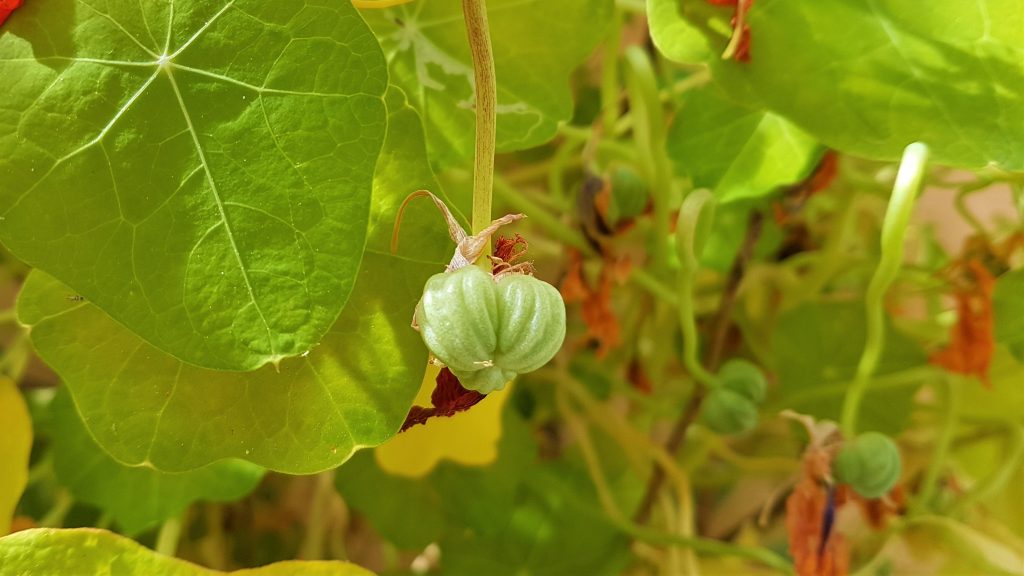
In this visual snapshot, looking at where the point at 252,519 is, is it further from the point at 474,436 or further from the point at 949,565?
the point at 949,565

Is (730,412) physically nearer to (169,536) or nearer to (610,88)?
(610,88)

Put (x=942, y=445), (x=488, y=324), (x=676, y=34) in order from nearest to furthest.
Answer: (x=488, y=324)
(x=676, y=34)
(x=942, y=445)

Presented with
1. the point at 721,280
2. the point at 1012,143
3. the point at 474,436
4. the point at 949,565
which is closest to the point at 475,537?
the point at 474,436

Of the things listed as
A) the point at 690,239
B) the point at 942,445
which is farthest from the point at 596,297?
the point at 942,445

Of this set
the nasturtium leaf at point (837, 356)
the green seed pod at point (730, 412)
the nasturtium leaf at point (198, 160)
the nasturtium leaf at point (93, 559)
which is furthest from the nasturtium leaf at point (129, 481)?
the nasturtium leaf at point (837, 356)

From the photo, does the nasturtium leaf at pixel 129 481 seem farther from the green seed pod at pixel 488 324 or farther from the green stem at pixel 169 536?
the green seed pod at pixel 488 324

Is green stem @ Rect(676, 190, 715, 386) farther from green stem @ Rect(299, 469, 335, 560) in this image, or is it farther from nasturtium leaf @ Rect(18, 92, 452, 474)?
green stem @ Rect(299, 469, 335, 560)
